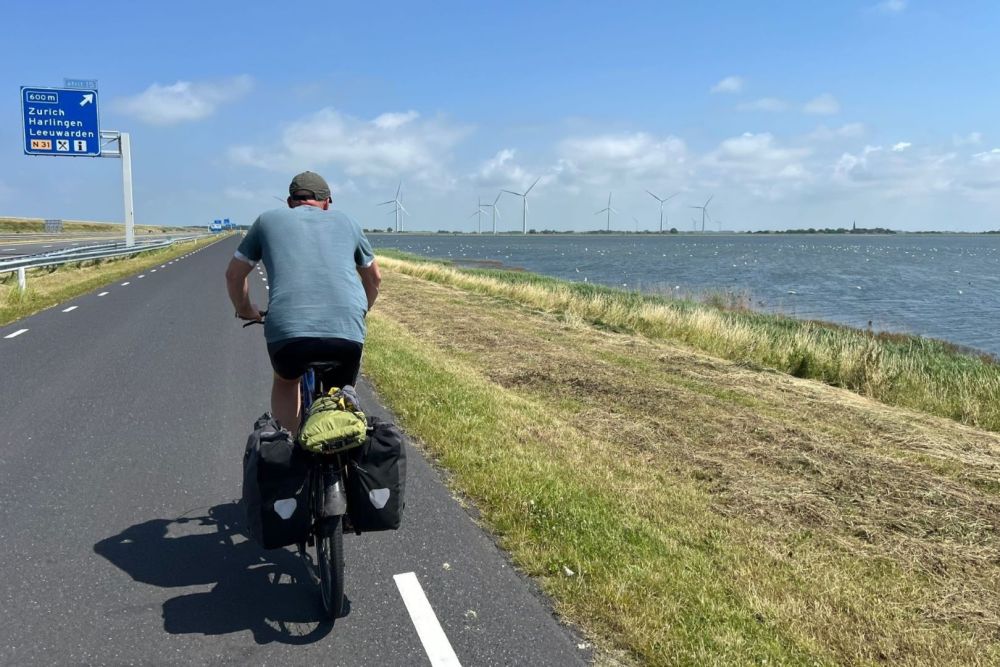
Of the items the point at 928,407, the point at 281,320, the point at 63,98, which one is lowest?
the point at 928,407

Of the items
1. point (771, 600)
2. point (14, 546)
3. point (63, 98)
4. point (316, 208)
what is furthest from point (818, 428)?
point (63, 98)

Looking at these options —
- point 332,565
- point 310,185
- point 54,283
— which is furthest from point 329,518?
point 54,283

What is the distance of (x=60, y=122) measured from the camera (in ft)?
104

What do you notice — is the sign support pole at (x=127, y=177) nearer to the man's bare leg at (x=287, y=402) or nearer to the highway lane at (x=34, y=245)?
the highway lane at (x=34, y=245)

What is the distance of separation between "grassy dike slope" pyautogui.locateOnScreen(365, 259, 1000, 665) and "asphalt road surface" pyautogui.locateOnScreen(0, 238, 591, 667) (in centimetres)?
39

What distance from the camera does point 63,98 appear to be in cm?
3175

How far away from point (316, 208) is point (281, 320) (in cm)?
67

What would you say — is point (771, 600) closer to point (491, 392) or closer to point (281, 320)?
point (281, 320)

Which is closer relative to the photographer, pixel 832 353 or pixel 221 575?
pixel 221 575

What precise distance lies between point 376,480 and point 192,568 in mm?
1359

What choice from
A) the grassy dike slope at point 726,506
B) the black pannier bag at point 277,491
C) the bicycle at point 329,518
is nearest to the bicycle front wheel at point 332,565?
the bicycle at point 329,518

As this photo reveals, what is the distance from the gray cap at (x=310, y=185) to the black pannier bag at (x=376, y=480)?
52.3 inches

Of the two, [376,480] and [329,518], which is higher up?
[376,480]

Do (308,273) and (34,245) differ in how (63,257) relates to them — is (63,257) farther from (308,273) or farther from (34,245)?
(34,245)
